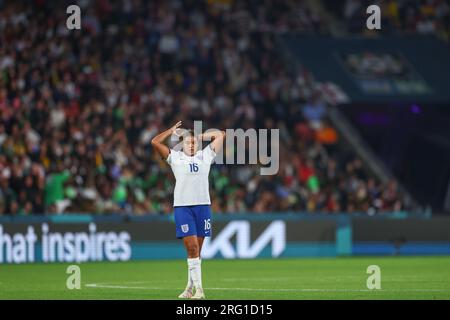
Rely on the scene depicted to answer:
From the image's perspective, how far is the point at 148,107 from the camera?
1398 inches

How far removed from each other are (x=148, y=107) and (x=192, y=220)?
17.1 meters

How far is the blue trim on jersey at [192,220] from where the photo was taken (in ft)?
60.7

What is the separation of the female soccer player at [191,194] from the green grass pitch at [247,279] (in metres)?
0.73

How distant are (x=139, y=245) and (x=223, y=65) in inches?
359

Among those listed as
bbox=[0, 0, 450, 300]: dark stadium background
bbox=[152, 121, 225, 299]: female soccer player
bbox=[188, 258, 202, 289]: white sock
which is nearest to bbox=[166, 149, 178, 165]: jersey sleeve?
bbox=[152, 121, 225, 299]: female soccer player

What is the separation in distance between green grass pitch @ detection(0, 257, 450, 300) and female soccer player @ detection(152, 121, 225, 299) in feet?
2.40

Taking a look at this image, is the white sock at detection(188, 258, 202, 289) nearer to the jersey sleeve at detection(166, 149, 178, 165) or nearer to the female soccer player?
the female soccer player

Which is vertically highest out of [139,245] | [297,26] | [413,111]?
[297,26]

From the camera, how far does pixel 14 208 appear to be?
30078mm

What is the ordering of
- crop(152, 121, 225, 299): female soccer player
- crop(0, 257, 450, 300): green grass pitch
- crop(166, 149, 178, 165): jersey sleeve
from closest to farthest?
1. crop(152, 121, 225, 299): female soccer player
2. crop(166, 149, 178, 165): jersey sleeve
3. crop(0, 257, 450, 300): green grass pitch

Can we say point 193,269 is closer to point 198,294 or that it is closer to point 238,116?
point 198,294

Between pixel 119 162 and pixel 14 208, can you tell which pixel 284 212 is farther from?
pixel 14 208

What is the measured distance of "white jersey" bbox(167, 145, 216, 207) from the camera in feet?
60.9
